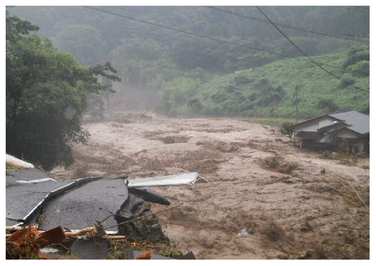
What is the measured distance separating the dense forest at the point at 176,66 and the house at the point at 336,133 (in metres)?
4.68

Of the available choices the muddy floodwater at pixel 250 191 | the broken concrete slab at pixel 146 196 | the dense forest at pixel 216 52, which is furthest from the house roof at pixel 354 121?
the broken concrete slab at pixel 146 196

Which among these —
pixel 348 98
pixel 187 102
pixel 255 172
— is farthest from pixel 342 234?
pixel 187 102

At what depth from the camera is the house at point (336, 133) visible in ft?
61.7

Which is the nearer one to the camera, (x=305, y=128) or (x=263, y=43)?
(x=305, y=128)

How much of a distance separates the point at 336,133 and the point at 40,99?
42.9ft

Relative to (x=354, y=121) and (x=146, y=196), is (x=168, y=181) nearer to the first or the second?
(x=146, y=196)

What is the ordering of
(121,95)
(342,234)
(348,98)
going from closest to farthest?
(342,234) < (348,98) < (121,95)

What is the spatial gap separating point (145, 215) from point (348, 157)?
43.2ft

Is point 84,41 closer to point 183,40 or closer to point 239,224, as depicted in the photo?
point 183,40

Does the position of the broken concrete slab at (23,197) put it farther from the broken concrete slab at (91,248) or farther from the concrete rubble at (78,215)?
the broken concrete slab at (91,248)

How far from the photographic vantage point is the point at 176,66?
181ft

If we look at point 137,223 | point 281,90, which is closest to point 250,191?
point 137,223

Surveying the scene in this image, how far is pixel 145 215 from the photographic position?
760 centimetres

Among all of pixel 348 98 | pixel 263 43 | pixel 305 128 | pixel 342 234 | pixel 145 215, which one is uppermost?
pixel 263 43
